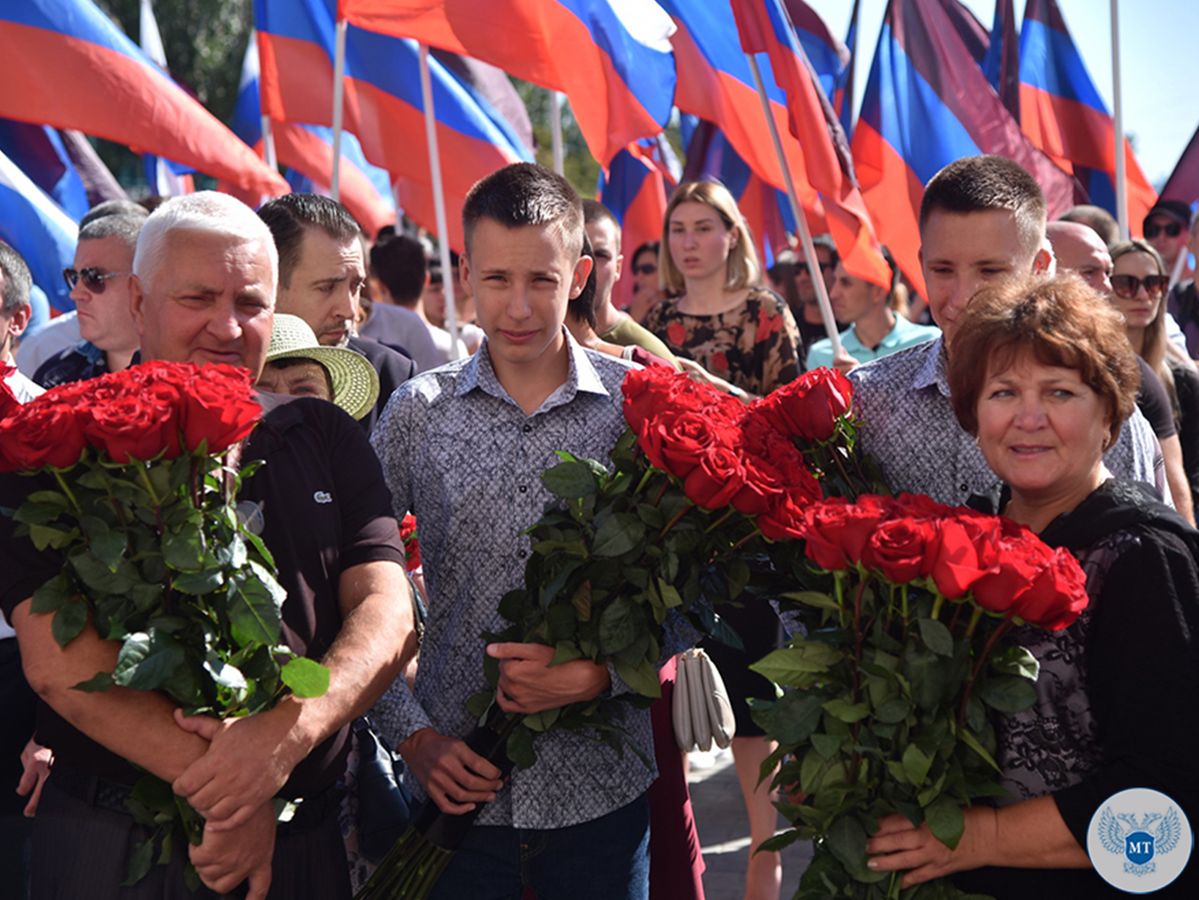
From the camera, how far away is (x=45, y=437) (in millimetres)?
2320

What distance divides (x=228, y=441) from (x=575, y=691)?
1.00m

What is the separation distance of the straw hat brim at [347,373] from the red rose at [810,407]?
1.29m

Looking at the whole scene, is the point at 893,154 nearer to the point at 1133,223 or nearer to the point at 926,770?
the point at 1133,223

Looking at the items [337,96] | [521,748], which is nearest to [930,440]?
[521,748]

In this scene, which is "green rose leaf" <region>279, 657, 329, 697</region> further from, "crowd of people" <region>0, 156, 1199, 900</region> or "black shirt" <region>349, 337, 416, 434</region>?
"black shirt" <region>349, 337, 416, 434</region>

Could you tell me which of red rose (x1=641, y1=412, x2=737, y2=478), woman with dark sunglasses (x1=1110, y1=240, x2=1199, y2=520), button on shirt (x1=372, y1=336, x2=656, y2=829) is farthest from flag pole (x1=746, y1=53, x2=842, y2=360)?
red rose (x1=641, y1=412, x2=737, y2=478)

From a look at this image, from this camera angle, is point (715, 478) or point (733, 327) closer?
point (715, 478)

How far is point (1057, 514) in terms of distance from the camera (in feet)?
8.74

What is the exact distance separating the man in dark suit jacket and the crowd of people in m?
0.01

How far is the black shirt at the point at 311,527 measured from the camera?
2641mm

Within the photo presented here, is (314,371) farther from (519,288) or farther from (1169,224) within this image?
(1169,224)

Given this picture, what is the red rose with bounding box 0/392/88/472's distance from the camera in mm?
2320

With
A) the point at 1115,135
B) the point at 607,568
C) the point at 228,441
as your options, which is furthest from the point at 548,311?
the point at 1115,135

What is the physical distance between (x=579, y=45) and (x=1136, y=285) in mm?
2894
